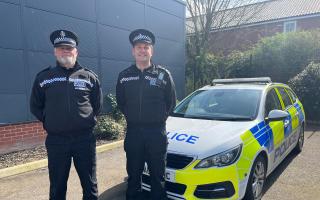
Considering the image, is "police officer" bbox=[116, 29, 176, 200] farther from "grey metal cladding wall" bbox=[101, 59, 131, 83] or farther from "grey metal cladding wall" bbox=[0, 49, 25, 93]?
"grey metal cladding wall" bbox=[101, 59, 131, 83]

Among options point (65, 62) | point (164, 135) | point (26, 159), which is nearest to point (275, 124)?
point (164, 135)

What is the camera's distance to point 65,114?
299 centimetres

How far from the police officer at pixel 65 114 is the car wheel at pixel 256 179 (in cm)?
184

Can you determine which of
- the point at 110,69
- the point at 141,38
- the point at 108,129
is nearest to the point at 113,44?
the point at 110,69

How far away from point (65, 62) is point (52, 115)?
555mm

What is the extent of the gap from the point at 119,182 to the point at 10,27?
157 inches

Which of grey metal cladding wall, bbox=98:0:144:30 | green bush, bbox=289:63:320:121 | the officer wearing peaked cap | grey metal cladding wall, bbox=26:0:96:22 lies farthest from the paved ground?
green bush, bbox=289:63:320:121

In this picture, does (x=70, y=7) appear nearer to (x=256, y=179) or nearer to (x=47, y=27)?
(x=47, y=27)

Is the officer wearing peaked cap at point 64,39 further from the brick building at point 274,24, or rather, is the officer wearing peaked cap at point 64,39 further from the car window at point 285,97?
the brick building at point 274,24

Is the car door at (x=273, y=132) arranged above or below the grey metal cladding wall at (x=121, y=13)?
below

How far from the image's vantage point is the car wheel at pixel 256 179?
359cm

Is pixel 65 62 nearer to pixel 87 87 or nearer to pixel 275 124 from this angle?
pixel 87 87

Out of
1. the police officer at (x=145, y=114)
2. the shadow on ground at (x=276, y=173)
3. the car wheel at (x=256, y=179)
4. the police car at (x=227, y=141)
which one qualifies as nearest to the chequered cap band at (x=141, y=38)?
the police officer at (x=145, y=114)

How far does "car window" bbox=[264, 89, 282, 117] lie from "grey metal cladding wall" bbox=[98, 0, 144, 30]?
5.48 meters
